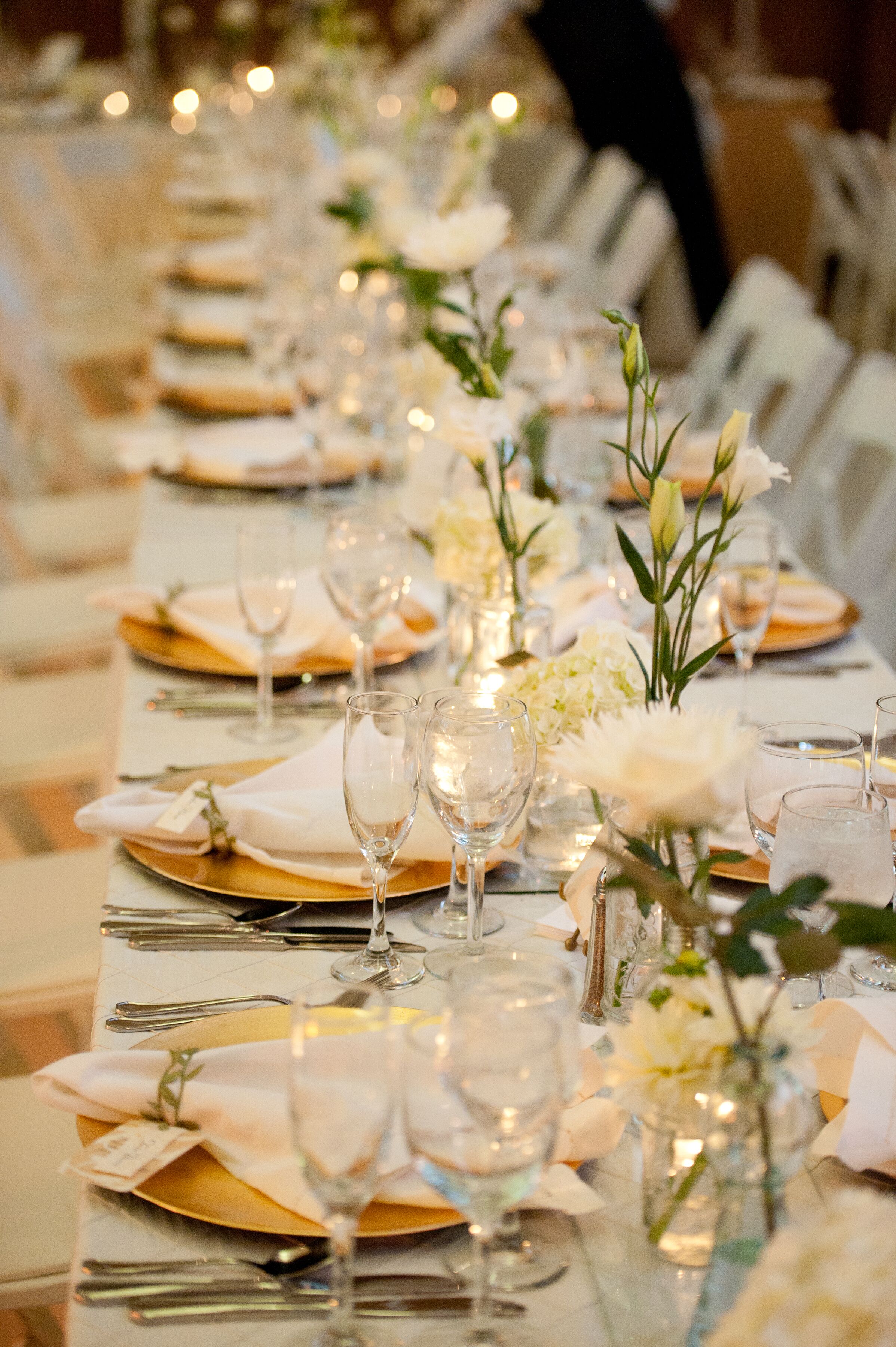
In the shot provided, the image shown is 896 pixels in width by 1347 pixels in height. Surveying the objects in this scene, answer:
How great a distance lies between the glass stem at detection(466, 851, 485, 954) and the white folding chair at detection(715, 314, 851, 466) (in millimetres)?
2055

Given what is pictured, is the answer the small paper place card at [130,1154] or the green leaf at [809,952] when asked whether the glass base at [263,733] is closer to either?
the small paper place card at [130,1154]

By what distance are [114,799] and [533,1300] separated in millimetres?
650

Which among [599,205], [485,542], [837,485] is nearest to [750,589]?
[485,542]

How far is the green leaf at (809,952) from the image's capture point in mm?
748

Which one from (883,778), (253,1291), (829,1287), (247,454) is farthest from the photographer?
(247,454)

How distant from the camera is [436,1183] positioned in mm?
767

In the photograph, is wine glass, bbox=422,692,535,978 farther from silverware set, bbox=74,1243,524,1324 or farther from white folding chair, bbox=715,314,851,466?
white folding chair, bbox=715,314,851,466

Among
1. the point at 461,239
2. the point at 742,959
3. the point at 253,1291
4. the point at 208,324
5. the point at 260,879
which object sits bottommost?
the point at 253,1291

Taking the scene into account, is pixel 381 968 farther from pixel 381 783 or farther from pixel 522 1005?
pixel 522 1005

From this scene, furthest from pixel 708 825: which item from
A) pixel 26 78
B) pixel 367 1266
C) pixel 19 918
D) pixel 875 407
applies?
pixel 26 78

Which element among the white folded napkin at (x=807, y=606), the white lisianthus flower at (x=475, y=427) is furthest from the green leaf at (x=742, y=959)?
the white folded napkin at (x=807, y=606)

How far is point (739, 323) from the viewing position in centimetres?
379

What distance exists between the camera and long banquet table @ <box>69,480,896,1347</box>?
822 mm

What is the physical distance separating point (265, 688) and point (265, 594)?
0.11 metres
